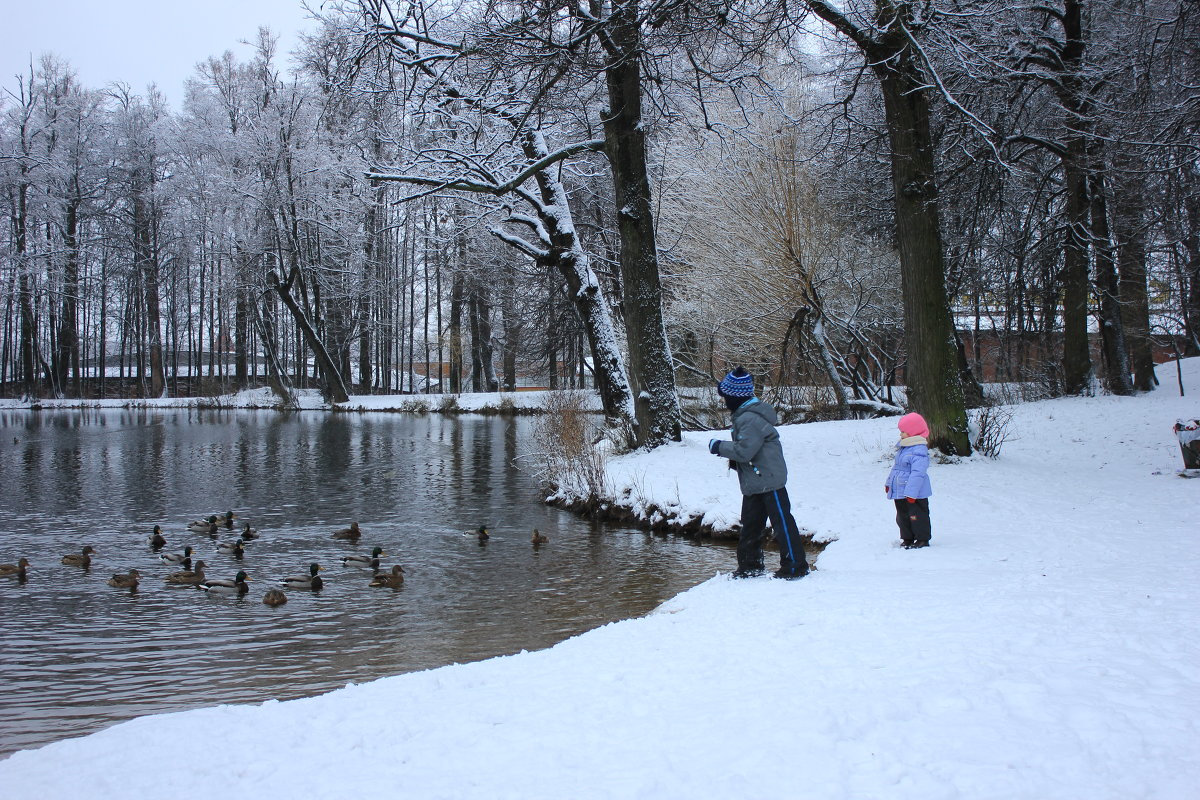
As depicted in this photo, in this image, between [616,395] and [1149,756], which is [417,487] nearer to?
[616,395]

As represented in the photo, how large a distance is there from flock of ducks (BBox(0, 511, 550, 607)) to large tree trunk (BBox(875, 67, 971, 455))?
5707 millimetres

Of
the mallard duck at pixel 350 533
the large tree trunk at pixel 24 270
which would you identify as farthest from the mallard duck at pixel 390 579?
the large tree trunk at pixel 24 270

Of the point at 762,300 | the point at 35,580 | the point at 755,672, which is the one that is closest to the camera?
the point at 755,672

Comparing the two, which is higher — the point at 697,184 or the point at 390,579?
the point at 697,184

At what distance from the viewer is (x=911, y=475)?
692 cm

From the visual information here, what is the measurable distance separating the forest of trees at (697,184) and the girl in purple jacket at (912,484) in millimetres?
4136

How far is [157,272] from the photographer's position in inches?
1594

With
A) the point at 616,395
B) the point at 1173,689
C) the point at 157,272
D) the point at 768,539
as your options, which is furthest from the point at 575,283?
the point at 157,272

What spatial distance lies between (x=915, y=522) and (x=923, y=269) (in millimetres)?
4979

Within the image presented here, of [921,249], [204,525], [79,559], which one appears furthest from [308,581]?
[921,249]

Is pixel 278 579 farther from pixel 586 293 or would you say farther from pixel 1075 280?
pixel 1075 280

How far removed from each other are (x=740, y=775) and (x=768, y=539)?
23.0ft

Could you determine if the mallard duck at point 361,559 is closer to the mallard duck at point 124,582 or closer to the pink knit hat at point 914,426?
the mallard duck at point 124,582

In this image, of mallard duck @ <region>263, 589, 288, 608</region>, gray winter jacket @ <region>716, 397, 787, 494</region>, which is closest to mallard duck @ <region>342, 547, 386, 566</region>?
mallard duck @ <region>263, 589, 288, 608</region>
